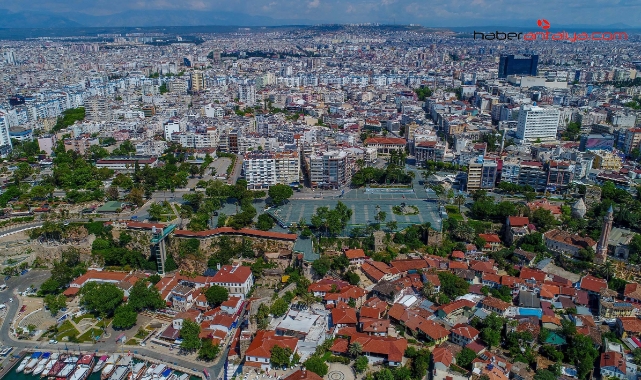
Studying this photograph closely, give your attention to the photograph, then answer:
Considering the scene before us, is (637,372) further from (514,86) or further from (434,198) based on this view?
(514,86)

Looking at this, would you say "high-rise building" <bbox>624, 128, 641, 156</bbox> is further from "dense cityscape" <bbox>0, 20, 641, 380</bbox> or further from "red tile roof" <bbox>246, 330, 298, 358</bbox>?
"red tile roof" <bbox>246, 330, 298, 358</bbox>

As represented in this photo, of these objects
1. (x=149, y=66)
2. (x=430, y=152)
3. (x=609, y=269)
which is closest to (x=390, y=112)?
(x=430, y=152)

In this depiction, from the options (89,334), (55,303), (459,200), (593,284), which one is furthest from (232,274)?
(593,284)

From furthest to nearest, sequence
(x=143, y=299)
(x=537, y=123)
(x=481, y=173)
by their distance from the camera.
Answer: (x=537, y=123)
(x=481, y=173)
(x=143, y=299)

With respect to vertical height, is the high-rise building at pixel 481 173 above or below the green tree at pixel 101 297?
above

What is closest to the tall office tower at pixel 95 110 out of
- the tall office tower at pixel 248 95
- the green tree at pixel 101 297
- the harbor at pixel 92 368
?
the tall office tower at pixel 248 95

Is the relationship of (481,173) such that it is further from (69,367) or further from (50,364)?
(50,364)

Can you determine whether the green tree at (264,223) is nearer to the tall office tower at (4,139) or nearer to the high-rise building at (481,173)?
the high-rise building at (481,173)
